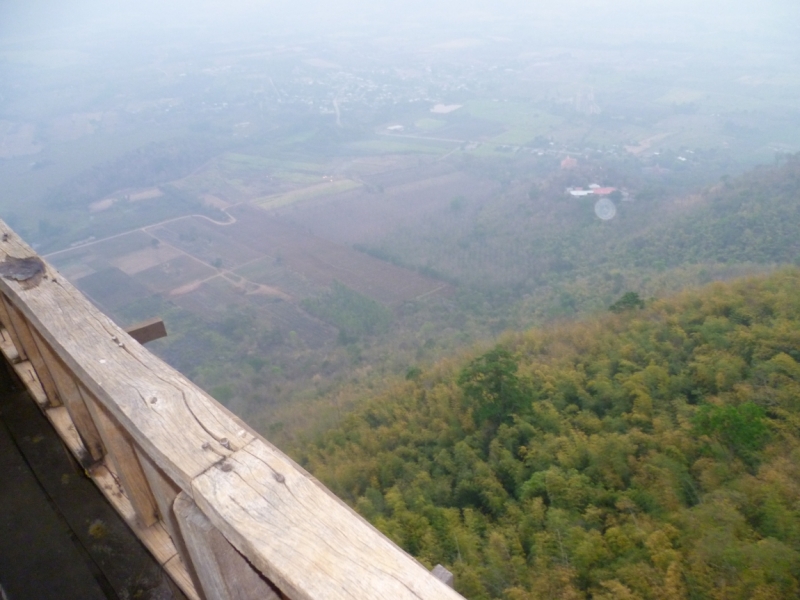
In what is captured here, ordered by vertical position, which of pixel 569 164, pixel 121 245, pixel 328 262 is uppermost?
pixel 569 164

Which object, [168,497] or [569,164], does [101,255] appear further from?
[168,497]

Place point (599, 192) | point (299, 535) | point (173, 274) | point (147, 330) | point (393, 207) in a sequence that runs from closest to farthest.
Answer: point (299, 535)
point (147, 330)
point (173, 274)
point (599, 192)
point (393, 207)

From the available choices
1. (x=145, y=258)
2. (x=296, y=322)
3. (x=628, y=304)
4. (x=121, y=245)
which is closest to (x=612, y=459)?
(x=628, y=304)

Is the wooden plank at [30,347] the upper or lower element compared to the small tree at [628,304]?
upper

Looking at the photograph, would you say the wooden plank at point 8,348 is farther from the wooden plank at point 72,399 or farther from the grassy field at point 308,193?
the grassy field at point 308,193

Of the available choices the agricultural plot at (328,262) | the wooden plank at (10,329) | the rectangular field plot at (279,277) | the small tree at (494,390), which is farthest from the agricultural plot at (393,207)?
the wooden plank at (10,329)

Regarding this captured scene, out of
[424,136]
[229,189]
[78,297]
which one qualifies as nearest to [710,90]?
[424,136]

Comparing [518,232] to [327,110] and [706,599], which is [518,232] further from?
[327,110]
